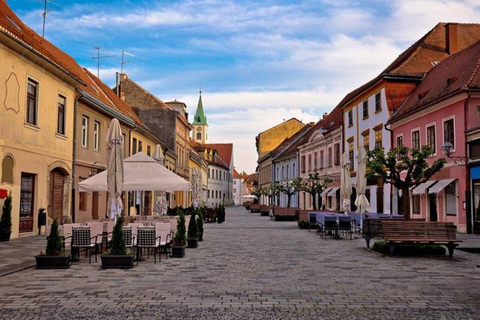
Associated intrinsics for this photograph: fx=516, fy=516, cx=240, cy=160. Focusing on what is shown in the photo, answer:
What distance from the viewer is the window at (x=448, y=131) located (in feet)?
75.8

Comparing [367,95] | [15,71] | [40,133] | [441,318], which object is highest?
[367,95]

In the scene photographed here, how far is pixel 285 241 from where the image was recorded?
18188mm

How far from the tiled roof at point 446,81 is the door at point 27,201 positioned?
57.8ft

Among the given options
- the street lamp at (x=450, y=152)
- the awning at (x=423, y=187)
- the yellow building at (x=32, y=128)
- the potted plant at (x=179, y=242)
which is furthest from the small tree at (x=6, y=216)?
the awning at (x=423, y=187)

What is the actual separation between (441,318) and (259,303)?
245 centimetres

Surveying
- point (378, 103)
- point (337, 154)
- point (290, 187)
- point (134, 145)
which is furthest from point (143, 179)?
point (290, 187)

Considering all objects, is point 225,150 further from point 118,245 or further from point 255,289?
point 255,289

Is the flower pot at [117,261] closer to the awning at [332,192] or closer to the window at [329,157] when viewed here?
the awning at [332,192]

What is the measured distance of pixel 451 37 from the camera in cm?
3241

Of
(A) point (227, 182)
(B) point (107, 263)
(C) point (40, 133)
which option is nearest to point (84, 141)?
(C) point (40, 133)

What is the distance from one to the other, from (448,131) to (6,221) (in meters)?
18.7

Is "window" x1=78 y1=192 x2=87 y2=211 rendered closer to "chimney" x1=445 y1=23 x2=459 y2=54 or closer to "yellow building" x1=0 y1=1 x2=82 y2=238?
"yellow building" x1=0 y1=1 x2=82 y2=238

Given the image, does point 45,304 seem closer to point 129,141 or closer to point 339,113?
point 129,141

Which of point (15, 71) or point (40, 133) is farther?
point (40, 133)
